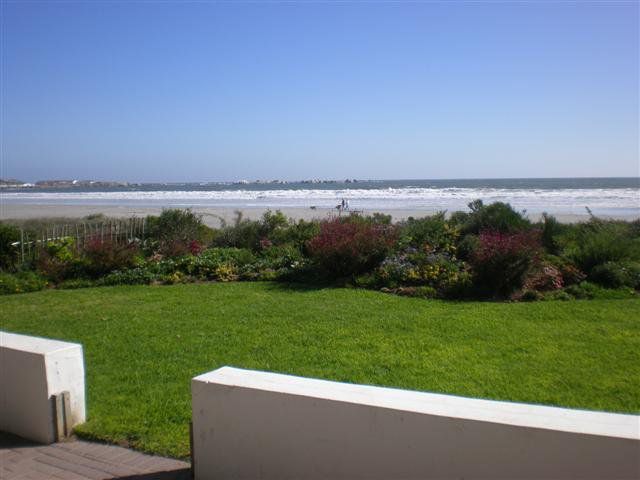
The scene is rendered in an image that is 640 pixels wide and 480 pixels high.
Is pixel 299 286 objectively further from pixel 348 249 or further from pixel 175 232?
pixel 175 232

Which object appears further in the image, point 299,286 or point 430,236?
point 430,236

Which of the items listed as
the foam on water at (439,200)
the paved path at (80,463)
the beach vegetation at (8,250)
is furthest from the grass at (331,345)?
the foam on water at (439,200)

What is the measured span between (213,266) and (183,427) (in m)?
8.06

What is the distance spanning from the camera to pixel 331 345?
22.2 feet

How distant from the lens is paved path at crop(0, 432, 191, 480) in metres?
3.83

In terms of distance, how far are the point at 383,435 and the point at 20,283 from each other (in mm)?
11131

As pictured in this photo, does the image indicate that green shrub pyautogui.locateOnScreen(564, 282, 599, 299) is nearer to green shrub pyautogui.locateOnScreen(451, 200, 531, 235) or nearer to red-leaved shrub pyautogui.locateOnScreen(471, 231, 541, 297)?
red-leaved shrub pyautogui.locateOnScreen(471, 231, 541, 297)

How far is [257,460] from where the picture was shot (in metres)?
3.42

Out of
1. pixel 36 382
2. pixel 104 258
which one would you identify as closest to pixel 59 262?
pixel 104 258

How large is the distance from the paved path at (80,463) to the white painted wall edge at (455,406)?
78 centimetres

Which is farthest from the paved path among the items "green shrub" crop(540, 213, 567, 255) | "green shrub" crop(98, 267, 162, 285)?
"green shrub" crop(540, 213, 567, 255)

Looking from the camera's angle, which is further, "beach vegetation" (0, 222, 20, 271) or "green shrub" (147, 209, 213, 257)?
"green shrub" (147, 209, 213, 257)

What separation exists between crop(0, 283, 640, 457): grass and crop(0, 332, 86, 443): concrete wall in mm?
334

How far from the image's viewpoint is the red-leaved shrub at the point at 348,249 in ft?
37.0
